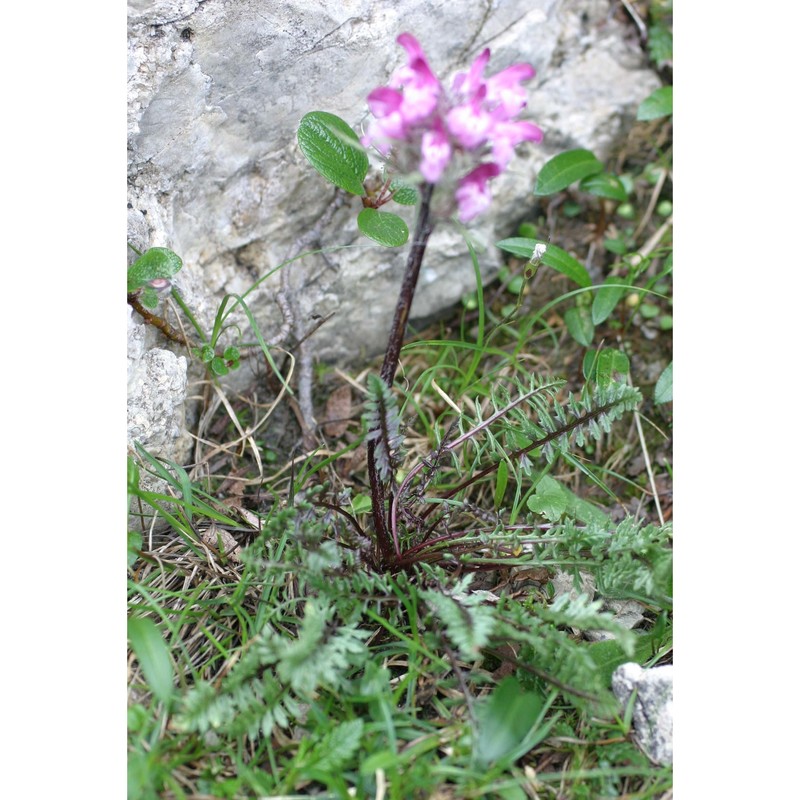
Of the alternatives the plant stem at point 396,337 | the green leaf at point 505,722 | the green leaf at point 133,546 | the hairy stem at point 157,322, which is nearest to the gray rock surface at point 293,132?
the hairy stem at point 157,322

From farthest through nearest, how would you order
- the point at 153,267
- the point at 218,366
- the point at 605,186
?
the point at 605,186, the point at 218,366, the point at 153,267

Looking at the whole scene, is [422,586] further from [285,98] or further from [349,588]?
[285,98]

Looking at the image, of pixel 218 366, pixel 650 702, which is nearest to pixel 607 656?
pixel 650 702

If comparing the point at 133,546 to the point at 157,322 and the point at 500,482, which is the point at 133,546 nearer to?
the point at 157,322

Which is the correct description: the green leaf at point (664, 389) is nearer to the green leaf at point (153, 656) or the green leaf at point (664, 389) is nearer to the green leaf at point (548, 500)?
the green leaf at point (548, 500)

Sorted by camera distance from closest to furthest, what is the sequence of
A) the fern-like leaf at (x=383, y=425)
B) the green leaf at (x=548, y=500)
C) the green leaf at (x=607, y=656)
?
the fern-like leaf at (x=383, y=425) → the green leaf at (x=607, y=656) → the green leaf at (x=548, y=500)

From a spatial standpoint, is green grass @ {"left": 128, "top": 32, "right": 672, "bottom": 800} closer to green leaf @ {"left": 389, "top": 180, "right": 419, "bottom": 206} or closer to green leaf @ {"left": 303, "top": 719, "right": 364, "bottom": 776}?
green leaf @ {"left": 303, "top": 719, "right": 364, "bottom": 776}
